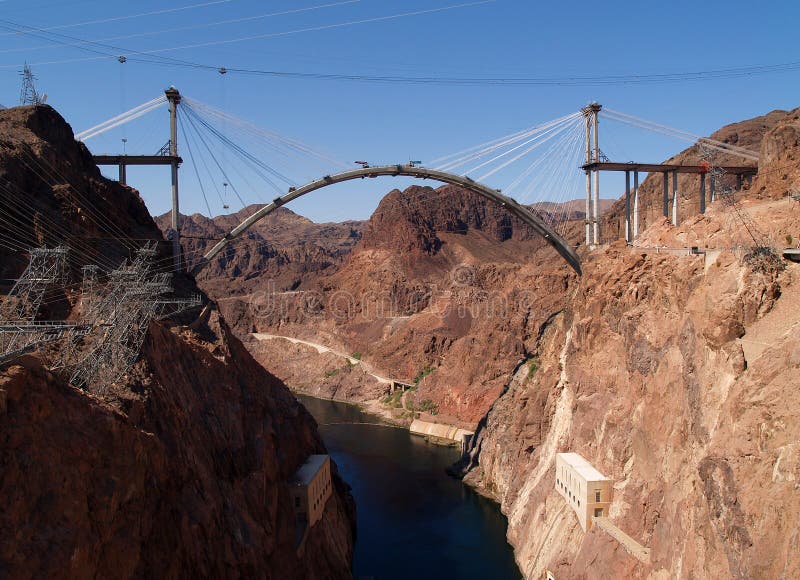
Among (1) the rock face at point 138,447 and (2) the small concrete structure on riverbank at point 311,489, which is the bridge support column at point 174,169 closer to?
(1) the rock face at point 138,447

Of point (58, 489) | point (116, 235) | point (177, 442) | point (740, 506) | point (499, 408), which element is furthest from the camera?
point (499, 408)

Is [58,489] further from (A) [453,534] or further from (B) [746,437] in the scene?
(A) [453,534]

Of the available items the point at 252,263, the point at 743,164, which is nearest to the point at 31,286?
the point at 743,164

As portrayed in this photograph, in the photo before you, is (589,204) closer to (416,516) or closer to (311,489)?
(416,516)

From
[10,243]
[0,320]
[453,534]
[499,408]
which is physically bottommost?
[453,534]

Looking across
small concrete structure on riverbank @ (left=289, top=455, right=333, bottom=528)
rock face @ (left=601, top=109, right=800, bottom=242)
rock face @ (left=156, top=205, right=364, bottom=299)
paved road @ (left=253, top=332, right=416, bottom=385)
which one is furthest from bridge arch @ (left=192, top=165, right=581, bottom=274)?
rock face @ (left=156, top=205, right=364, bottom=299)

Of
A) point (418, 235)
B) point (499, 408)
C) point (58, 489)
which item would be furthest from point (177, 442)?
point (418, 235)

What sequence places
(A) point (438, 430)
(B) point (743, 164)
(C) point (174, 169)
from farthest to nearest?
(A) point (438, 430) → (B) point (743, 164) → (C) point (174, 169)
